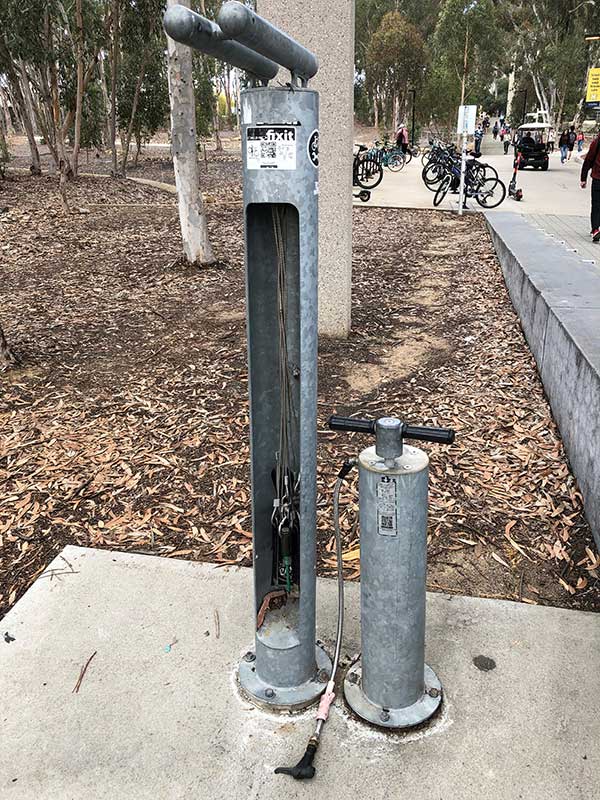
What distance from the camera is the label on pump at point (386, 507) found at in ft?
7.27

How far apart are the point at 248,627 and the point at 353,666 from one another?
50 cm

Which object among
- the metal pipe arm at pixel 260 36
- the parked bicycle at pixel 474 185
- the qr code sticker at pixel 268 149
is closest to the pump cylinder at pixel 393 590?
the qr code sticker at pixel 268 149

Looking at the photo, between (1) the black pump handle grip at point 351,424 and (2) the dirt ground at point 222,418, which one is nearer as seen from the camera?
(1) the black pump handle grip at point 351,424

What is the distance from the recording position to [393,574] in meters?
2.31

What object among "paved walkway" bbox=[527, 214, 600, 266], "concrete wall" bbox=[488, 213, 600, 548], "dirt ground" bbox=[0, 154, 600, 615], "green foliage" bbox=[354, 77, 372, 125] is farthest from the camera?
"green foliage" bbox=[354, 77, 372, 125]

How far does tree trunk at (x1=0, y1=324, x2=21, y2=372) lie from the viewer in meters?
5.79

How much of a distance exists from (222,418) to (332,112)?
3.11 metres

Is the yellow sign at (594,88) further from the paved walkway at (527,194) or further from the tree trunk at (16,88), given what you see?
the tree trunk at (16,88)

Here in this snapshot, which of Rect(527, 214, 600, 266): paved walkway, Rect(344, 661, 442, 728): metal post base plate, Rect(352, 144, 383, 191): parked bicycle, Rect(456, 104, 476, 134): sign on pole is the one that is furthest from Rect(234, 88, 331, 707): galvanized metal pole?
Rect(352, 144, 383, 191): parked bicycle

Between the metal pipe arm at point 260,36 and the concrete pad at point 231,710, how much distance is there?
7.09 feet

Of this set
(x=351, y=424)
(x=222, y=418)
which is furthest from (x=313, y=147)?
(x=222, y=418)

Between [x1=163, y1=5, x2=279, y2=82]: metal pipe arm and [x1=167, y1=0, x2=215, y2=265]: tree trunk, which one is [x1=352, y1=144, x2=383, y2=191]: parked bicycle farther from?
[x1=163, y1=5, x2=279, y2=82]: metal pipe arm

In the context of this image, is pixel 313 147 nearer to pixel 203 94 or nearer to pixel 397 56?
pixel 203 94

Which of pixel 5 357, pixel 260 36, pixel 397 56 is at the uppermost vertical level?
pixel 397 56
